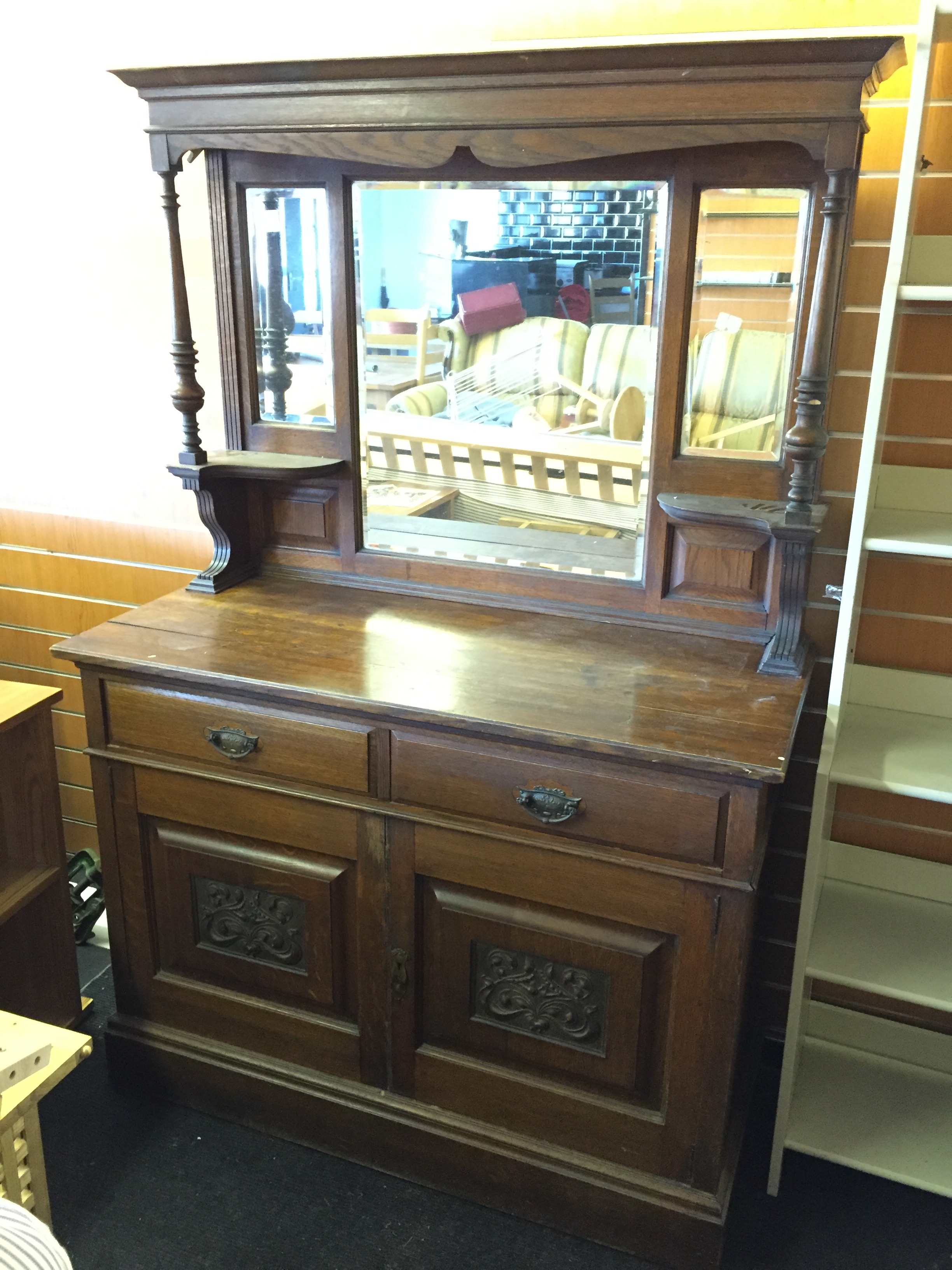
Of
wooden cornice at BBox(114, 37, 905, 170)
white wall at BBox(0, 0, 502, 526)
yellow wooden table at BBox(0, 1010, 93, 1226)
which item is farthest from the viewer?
white wall at BBox(0, 0, 502, 526)

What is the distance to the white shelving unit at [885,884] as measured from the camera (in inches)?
61.8

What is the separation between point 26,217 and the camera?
7.82 ft

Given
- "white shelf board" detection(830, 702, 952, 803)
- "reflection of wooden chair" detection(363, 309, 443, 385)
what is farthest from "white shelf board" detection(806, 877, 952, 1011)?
"reflection of wooden chair" detection(363, 309, 443, 385)

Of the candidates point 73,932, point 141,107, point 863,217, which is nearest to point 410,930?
point 73,932

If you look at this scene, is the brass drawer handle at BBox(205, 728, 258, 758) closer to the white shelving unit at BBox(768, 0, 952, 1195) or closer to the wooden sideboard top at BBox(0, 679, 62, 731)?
the wooden sideboard top at BBox(0, 679, 62, 731)

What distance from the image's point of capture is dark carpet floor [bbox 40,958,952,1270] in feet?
5.93

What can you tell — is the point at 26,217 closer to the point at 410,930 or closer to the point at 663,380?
the point at 663,380

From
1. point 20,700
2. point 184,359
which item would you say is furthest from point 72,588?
point 184,359

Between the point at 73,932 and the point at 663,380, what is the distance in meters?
1.74

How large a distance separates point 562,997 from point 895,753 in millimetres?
698

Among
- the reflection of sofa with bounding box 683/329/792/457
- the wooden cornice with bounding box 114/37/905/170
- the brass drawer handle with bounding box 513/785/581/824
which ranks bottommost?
the brass drawer handle with bounding box 513/785/581/824

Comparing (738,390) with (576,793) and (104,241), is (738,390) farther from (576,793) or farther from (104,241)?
(104,241)

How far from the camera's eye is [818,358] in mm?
1661

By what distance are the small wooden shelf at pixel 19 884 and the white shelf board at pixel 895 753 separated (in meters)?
1.60
